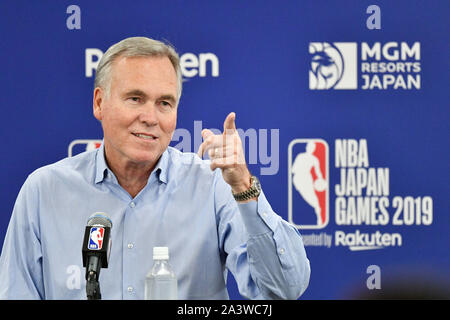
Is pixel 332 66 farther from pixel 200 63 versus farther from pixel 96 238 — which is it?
pixel 96 238

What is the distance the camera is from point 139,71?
2062 millimetres

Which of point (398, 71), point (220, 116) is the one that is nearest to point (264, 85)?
point (220, 116)

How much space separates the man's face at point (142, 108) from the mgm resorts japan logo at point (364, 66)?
4.15ft

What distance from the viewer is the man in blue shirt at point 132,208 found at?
6.53 feet

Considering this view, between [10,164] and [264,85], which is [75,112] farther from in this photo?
[264,85]

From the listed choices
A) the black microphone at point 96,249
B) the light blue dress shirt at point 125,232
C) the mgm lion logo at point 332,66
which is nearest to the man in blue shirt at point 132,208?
the light blue dress shirt at point 125,232

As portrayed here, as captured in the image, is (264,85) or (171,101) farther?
(264,85)

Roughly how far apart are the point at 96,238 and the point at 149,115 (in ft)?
2.36

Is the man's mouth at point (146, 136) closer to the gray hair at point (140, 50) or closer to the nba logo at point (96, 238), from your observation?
the gray hair at point (140, 50)

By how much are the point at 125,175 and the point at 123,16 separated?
1.31 metres

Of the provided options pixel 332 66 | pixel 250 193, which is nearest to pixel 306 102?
pixel 332 66
